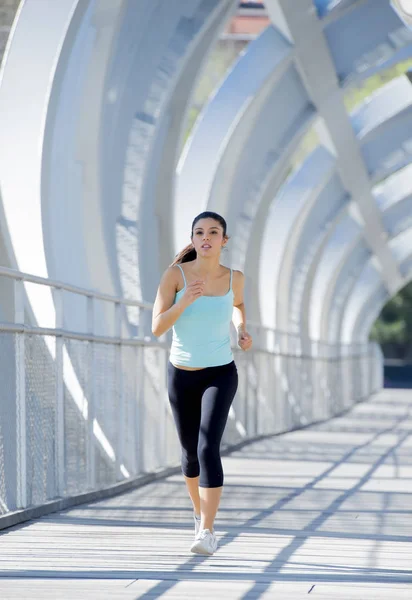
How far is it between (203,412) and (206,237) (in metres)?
0.87

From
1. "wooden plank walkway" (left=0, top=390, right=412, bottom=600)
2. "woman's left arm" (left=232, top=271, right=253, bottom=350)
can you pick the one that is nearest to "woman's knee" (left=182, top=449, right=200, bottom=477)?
"wooden plank walkway" (left=0, top=390, right=412, bottom=600)

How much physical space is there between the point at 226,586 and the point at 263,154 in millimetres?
13671

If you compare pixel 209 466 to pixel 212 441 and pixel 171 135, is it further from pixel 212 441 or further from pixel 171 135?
pixel 171 135

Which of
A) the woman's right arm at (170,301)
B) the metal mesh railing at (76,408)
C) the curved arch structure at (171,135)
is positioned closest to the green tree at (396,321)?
the curved arch structure at (171,135)

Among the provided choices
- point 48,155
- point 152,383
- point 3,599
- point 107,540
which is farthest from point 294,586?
point 152,383

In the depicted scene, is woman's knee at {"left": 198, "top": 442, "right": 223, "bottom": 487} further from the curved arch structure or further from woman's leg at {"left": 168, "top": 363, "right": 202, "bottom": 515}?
the curved arch structure

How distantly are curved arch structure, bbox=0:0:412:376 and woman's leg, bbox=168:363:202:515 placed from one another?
2.48 m

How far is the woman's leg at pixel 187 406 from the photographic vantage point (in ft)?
22.4

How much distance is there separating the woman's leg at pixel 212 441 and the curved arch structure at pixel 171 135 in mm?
2671

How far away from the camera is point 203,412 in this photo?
672 cm

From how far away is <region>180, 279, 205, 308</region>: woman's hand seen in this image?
6617 millimetres

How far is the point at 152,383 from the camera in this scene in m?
12.6

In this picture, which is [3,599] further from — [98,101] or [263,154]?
[263,154]

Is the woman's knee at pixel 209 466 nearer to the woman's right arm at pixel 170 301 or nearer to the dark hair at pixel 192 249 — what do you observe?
the woman's right arm at pixel 170 301
